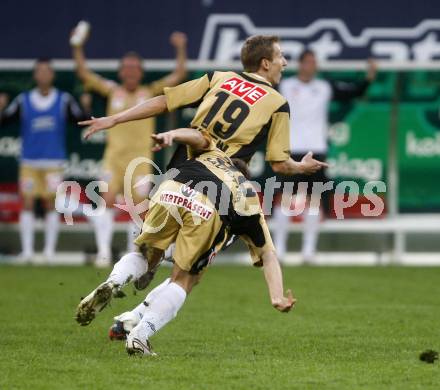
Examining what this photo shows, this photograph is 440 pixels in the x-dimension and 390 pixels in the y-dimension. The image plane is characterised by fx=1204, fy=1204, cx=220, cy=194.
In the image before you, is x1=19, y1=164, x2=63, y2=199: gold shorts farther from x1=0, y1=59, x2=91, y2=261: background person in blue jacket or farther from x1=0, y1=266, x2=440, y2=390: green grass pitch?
x1=0, y1=266, x2=440, y2=390: green grass pitch

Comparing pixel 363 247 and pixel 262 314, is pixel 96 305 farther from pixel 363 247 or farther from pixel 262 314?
pixel 363 247

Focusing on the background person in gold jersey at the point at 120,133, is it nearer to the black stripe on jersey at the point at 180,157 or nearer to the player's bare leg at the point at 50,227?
the player's bare leg at the point at 50,227

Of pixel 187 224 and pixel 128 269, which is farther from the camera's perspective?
pixel 128 269

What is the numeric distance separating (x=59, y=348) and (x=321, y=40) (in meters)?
10.9

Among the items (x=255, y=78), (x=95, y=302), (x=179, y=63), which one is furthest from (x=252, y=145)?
(x=179, y=63)

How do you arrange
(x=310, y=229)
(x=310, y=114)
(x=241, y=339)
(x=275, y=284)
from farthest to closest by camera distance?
(x=310, y=229) → (x=310, y=114) → (x=241, y=339) → (x=275, y=284)

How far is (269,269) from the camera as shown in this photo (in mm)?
7309

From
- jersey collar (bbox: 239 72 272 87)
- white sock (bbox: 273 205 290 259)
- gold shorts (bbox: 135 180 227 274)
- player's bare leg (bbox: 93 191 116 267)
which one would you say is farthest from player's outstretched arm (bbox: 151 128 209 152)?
white sock (bbox: 273 205 290 259)

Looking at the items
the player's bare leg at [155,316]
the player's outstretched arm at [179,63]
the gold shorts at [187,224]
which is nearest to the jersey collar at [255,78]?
the gold shorts at [187,224]

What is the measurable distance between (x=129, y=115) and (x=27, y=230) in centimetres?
831

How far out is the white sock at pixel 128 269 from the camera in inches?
281

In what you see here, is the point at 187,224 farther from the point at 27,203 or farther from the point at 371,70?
the point at 27,203

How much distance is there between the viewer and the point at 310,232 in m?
15.4

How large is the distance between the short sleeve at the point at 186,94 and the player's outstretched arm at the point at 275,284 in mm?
1059
